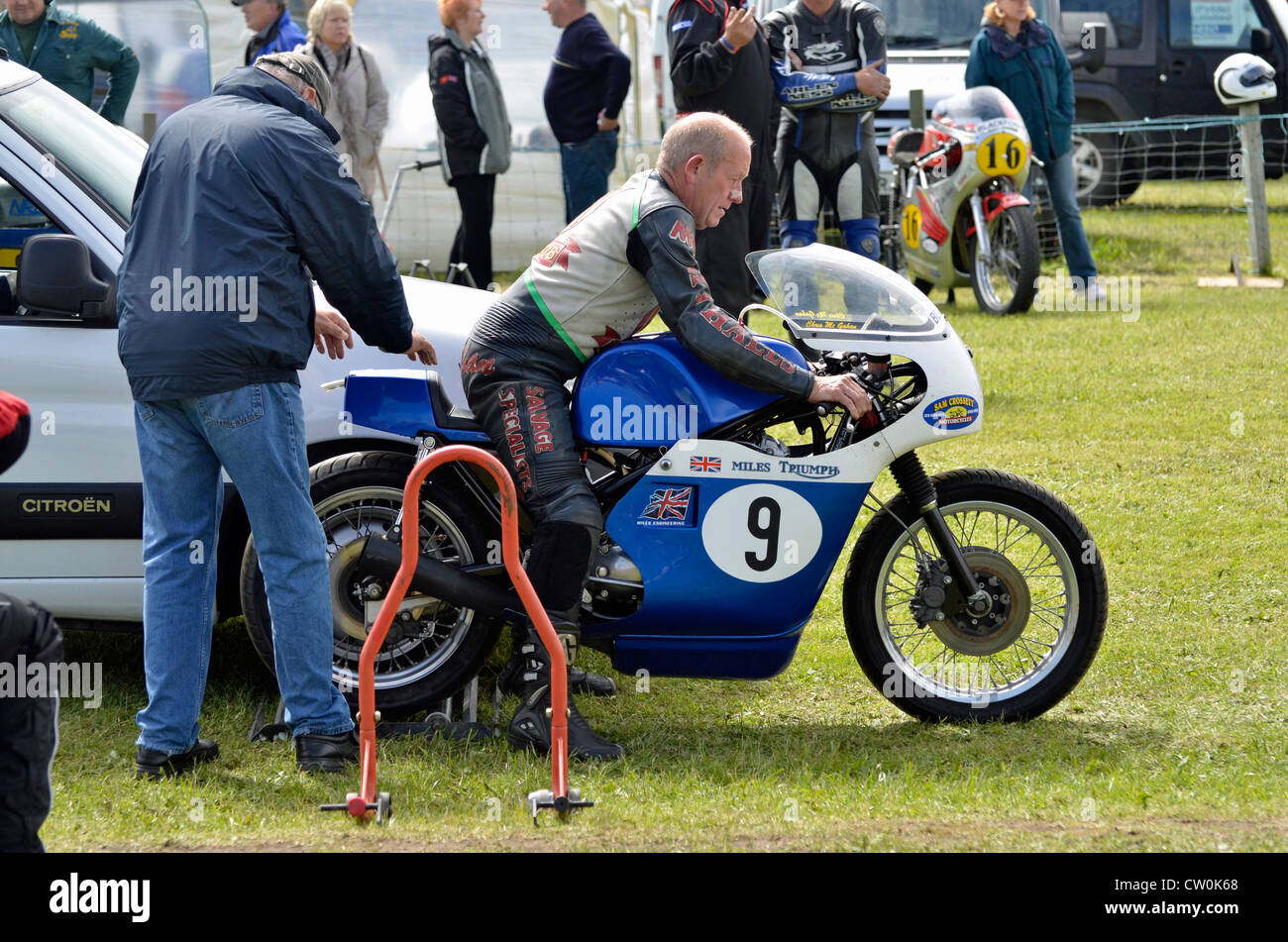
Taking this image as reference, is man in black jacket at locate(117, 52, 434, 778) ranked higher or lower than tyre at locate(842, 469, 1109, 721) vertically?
higher

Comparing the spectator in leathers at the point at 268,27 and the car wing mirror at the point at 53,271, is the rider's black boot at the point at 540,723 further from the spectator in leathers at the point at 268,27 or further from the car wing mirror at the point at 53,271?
the spectator in leathers at the point at 268,27

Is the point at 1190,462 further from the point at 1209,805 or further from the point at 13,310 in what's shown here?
the point at 13,310

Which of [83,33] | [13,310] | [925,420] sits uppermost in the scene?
[83,33]

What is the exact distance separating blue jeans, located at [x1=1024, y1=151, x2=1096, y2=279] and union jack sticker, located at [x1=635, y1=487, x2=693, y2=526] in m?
7.92

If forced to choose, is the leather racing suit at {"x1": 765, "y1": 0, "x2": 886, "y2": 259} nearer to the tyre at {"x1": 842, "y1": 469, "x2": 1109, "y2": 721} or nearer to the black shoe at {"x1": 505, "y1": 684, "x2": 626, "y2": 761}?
the tyre at {"x1": 842, "y1": 469, "x2": 1109, "y2": 721}

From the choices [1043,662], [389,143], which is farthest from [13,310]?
[389,143]

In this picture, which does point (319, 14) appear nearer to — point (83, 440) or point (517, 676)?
point (83, 440)

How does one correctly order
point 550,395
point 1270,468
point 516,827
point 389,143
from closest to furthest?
point 516,827, point 550,395, point 1270,468, point 389,143

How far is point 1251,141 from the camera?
12.8 m

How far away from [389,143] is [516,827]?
1076 cm

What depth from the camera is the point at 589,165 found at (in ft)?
36.1

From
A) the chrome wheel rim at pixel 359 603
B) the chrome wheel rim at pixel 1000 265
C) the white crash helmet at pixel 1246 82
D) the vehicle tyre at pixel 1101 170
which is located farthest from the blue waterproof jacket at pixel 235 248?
the vehicle tyre at pixel 1101 170

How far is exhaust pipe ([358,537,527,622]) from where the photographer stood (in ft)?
15.6

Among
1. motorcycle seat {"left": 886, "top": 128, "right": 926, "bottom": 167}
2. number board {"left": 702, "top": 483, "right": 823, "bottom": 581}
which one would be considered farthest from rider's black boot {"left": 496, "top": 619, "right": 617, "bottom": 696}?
motorcycle seat {"left": 886, "top": 128, "right": 926, "bottom": 167}
